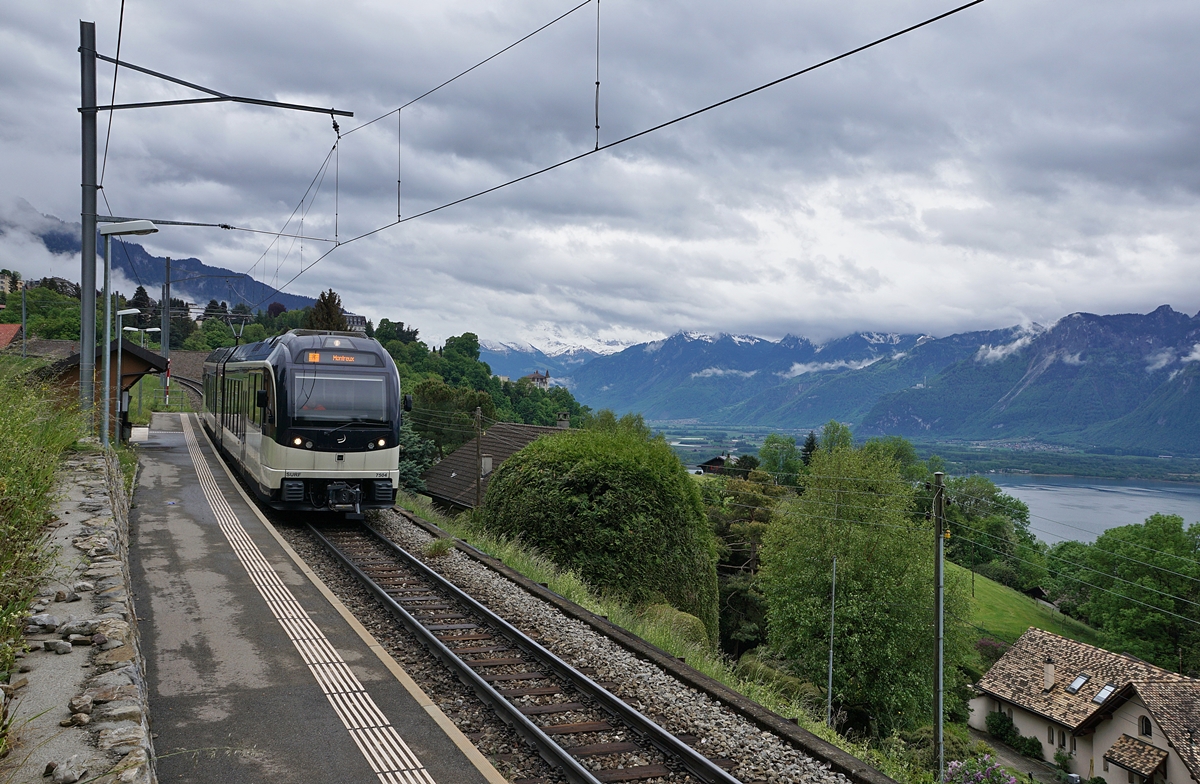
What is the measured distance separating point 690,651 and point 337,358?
9.07m

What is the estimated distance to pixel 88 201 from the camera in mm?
14430

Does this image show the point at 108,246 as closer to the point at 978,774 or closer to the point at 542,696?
the point at 542,696

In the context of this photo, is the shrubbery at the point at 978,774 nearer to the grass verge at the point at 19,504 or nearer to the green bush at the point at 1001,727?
the grass verge at the point at 19,504

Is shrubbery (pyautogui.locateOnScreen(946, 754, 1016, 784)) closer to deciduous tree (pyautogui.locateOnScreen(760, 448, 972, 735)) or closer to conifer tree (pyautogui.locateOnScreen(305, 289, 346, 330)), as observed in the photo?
deciduous tree (pyautogui.locateOnScreen(760, 448, 972, 735))

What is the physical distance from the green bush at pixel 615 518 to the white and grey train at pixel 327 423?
3.18 metres

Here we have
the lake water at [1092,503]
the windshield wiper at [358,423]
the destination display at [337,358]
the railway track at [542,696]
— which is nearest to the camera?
the railway track at [542,696]

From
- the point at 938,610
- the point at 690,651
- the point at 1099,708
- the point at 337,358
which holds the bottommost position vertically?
the point at 1099,708

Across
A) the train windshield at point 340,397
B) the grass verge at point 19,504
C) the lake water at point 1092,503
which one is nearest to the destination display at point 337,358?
the train windshield at point 340,397

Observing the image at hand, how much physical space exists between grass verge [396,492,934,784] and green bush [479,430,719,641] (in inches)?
29.3

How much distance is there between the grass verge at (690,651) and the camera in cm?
855

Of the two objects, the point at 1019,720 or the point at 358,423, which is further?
the point at 1019,720

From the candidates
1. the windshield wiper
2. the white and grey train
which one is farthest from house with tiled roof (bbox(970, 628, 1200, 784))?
the windshield wiper

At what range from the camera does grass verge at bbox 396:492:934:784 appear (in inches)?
336

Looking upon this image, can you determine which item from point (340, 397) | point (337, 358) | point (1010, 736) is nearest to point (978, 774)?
point (340, 397)
